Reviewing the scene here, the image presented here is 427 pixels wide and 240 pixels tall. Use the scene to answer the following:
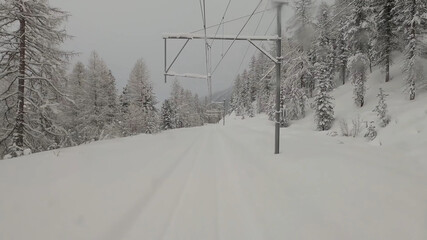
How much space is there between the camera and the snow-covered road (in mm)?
3416

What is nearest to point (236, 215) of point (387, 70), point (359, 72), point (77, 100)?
point (77, 100)

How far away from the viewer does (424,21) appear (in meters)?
20.0

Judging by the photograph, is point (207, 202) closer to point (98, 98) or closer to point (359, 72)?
point (98, 98)

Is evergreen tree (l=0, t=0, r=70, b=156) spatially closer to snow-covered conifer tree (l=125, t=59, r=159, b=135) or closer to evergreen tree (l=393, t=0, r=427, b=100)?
snow-covered conifer tree (l=125, t=59, r=159, b=135)

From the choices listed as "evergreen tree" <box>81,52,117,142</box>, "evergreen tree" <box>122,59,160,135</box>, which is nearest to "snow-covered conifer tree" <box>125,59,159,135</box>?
"evergreen tree" <box>122,59,160,135</box>

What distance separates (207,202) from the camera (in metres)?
4.80

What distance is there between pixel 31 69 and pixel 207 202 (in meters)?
10.9

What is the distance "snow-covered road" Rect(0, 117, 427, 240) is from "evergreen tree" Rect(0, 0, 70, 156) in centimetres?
569

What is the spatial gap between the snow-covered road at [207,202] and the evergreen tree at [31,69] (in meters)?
5.69

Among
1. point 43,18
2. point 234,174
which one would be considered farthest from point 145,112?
point 234,174

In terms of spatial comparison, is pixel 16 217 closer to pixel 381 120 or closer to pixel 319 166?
pixel 319 166

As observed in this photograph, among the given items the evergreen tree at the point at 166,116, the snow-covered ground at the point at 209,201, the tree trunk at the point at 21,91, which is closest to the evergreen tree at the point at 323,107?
the snow-covered ground at the point at 209,201

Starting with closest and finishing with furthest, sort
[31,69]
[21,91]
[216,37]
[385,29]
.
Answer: [216,37] < [21,91] < [31,69] < [385,29]

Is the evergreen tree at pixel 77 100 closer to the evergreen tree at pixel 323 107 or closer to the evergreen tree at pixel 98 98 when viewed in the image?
the evergreen tree at pixel 98 98
